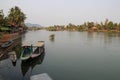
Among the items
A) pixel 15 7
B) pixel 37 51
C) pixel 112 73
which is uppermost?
pixel 15 7

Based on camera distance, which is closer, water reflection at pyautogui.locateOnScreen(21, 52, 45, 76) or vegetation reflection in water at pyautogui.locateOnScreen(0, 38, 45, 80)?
vegetation reflection in water at pyautogui.locateOnScreen(0, 38, 45, 80)

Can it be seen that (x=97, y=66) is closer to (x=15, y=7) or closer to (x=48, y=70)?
(x=48, y=70)

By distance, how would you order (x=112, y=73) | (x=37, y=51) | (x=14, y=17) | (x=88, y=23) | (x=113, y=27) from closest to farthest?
(x=112, y=73), (x=37, y=51), (x=14, y=17), (x=113, y=27), (x=88, y=23)

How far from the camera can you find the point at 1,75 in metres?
14.7

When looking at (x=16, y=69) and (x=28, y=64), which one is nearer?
(x=16, y=69)

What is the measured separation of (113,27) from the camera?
4860 inches

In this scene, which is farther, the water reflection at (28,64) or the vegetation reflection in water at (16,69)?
the water reflection at (28,64)

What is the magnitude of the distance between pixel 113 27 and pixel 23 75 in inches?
4714

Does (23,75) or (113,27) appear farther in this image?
(113,27)

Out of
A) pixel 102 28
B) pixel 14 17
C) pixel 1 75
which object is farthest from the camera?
pixel 102 28

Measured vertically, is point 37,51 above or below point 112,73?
above

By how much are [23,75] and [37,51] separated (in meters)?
8.41

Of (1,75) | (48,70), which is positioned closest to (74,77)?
(48,70)

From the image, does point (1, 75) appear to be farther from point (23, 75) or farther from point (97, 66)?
point (97, 66)
